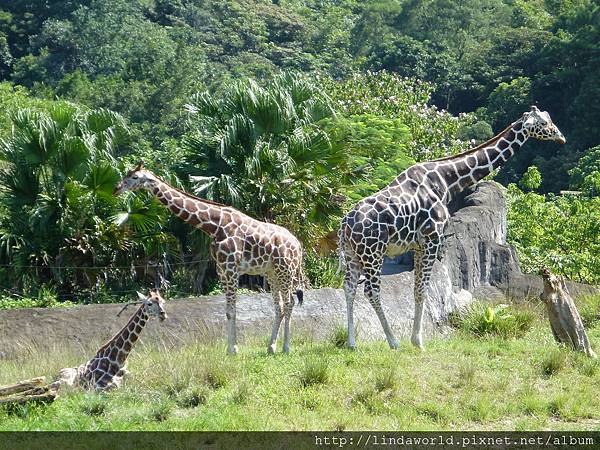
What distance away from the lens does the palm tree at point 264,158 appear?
2244 centimetres

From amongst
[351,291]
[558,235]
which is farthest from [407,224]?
[558,235]

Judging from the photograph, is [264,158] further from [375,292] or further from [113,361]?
[113,361]

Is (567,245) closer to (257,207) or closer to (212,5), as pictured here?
(257,207)

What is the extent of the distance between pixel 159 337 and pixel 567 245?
1562 cm

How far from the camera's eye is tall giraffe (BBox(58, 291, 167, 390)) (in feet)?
47.4

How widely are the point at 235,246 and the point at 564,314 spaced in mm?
4870

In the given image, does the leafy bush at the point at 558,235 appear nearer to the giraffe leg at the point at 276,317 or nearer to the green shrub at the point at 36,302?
the green shrub at the point at 36,302

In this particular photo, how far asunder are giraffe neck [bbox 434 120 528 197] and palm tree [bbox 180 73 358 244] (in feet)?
18.0

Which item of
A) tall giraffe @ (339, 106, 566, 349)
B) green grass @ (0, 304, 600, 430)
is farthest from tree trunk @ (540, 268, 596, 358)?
tall giraffe @ (339, 106, 566, 349)

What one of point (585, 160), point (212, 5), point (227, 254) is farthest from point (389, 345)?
point (212, 5)

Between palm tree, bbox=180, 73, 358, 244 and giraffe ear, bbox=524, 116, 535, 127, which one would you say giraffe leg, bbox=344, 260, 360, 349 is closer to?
giraffe ear, bbox=524, 116, 535, 127

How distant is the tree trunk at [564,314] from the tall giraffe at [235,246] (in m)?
3.62

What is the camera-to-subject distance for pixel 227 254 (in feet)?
53.3

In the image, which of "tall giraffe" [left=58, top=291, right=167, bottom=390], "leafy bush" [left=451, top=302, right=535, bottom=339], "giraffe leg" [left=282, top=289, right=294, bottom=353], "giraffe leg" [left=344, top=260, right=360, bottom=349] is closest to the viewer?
"tall giraffe" [left=58, top=291, right=167, bottom=390]
